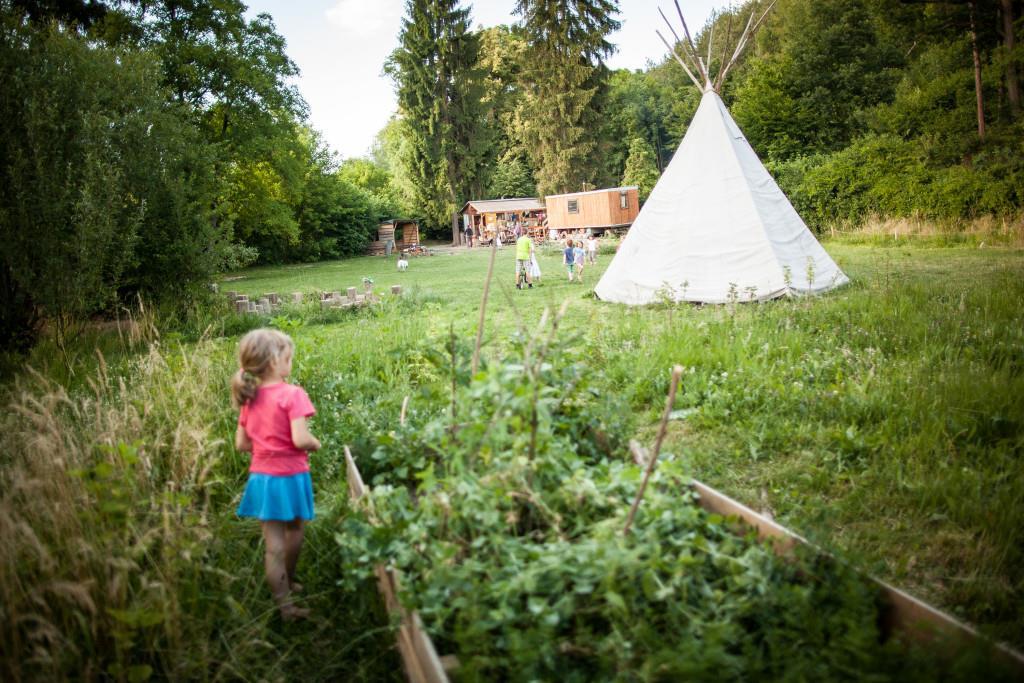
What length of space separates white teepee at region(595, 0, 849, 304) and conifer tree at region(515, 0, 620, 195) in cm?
2466

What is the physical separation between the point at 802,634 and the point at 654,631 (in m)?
0.44

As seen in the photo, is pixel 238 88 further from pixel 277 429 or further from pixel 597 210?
pixel 277 429

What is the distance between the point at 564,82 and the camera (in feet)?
110

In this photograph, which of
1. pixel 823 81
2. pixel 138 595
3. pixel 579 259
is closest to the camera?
pixel 138 595

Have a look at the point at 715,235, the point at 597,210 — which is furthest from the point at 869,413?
the point at 597,210

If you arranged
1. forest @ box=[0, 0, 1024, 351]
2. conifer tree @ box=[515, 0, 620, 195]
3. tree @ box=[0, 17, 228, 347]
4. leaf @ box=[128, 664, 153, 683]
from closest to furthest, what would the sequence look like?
leaf @ box=[128, 664, 153, 683] → tree @ box=[0, 17, 228, 347] → forest @ box=[0, 0, 1024, 351] → conifer tree @ box=[515, 0, 620, 195]

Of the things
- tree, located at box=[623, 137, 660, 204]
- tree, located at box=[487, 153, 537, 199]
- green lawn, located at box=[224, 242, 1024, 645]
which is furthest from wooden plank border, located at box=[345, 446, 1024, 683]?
tree, located at box=[487, 153, 537, 199]

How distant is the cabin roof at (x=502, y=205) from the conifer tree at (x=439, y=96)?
4.31 ft

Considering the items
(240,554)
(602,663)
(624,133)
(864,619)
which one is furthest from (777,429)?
(624,133)

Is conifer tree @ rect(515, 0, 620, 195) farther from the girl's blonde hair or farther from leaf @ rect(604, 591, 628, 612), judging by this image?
leaf @ rect(604, 591, 628, 612)

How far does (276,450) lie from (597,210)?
28.5 m

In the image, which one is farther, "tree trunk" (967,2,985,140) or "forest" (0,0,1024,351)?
"tree trunk" (967,2,985,140)

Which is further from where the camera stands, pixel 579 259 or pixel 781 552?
pixel 579 259

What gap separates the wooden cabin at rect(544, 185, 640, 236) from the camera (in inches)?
1156
